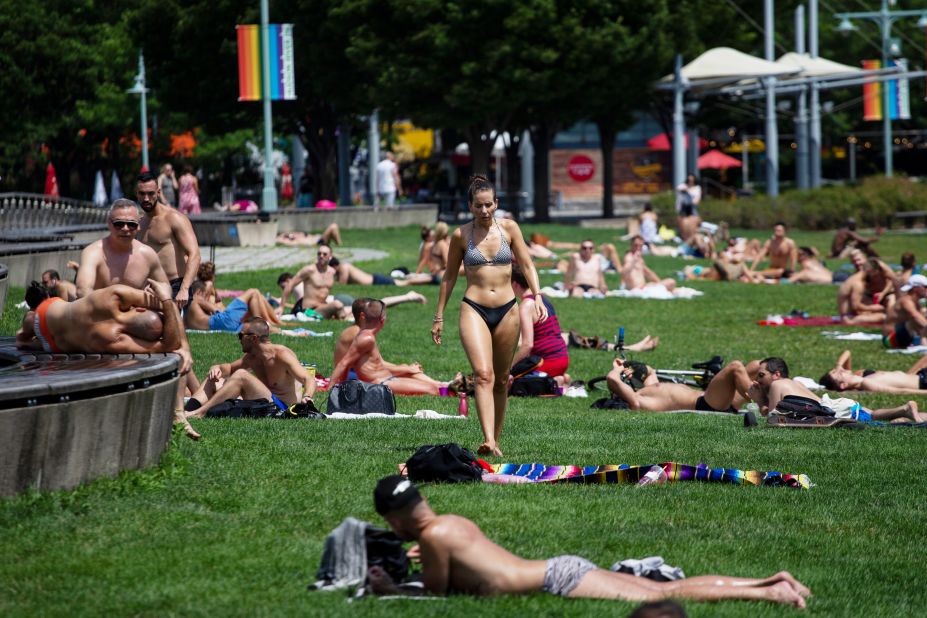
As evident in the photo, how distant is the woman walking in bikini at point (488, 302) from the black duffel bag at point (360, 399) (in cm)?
255

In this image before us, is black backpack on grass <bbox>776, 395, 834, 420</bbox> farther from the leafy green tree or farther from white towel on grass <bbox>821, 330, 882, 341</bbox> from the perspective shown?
the leafy green tree

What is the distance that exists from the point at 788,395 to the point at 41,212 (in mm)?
22220

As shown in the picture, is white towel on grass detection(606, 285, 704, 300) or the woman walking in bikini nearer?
the woman walking in bikini

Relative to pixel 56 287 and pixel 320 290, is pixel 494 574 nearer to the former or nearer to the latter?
pixel 56 287

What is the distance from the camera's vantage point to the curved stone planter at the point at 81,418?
295 inches

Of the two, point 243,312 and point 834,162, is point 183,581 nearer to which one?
point 243,312

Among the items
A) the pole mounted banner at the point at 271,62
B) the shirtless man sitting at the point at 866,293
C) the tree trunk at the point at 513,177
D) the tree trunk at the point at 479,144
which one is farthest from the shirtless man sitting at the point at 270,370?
the tree trunk at the point at 513,177

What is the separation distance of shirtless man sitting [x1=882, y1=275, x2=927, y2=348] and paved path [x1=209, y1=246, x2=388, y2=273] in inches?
496

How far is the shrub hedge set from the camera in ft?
142

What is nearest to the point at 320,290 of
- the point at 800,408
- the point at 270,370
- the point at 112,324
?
the point at 270,370

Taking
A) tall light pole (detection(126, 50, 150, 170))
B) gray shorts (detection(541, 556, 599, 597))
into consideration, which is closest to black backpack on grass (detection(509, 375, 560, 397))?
gray shorts (detection(541, 556, 599, 597))

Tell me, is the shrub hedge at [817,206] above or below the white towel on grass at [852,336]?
above

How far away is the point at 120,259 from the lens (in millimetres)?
10266

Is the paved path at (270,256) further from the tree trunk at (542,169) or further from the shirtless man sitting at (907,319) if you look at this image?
the tree trunk at (542,169)
